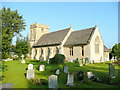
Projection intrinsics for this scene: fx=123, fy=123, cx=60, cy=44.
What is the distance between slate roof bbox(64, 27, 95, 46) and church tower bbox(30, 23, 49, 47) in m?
14.6

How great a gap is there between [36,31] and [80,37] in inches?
749

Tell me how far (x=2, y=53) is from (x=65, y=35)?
18164 millimetres

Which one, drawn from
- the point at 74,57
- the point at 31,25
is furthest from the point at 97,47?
the point at 31,25

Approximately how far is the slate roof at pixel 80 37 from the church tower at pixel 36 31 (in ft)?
47.8

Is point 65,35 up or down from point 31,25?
down

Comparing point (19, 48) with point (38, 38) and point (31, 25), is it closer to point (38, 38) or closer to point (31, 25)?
point (38, 38)

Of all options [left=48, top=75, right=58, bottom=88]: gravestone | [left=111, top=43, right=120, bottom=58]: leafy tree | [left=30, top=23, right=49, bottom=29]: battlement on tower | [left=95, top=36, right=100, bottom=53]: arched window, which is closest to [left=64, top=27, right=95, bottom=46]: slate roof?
[left=95, top=36, right=100, bottom=53]: arched window

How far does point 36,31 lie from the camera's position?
40750 mm

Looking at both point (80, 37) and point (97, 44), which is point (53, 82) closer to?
point (80, 37)

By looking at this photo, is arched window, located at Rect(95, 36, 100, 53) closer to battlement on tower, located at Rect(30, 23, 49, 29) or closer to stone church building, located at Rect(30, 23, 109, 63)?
stone church building, located at Rect(30, 23, 109, 63)

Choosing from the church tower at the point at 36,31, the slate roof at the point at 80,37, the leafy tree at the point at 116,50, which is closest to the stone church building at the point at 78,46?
the slate roof at the point at 80,37

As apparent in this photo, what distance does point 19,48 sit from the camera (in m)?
30.1

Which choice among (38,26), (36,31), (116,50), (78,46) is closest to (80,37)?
(78,46)

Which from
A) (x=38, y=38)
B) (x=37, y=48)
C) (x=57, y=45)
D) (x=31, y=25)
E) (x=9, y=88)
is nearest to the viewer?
(x=9, y=88)
